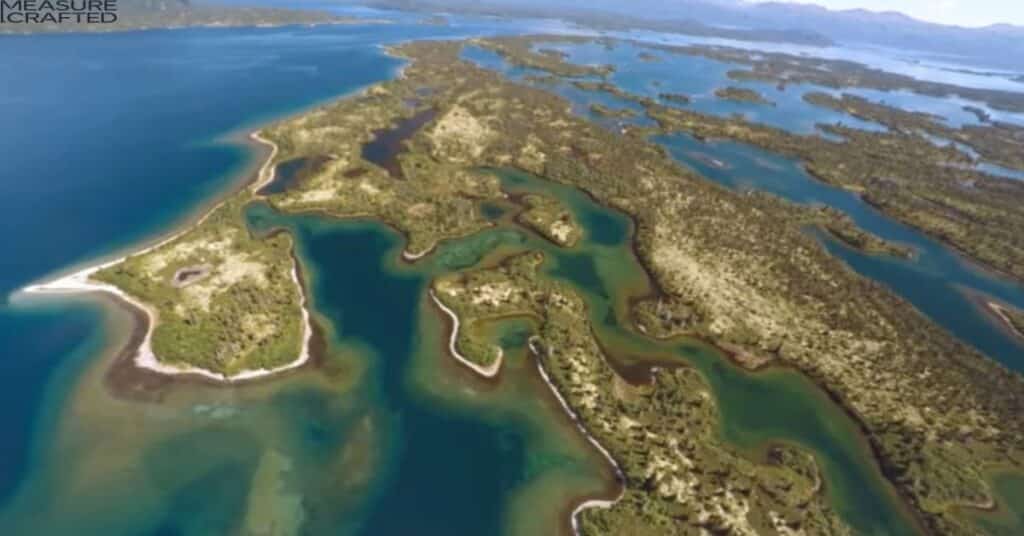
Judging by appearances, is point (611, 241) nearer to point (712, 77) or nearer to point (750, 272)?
point (750, 272)

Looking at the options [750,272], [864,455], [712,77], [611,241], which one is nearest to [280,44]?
[712,77]

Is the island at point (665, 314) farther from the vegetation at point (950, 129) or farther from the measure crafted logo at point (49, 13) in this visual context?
the measure crafted logo at point (49, 13)

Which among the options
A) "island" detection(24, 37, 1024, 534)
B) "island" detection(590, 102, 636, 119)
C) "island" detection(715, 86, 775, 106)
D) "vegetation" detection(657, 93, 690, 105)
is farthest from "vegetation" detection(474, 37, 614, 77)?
"island" detection(24, 37, 1024, 534)

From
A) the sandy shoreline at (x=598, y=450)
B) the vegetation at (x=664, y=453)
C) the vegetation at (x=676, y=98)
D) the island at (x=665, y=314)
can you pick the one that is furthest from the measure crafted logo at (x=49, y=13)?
the sandy shoreline at (x=598, y=450)

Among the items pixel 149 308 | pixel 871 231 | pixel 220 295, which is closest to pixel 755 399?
pixel 871 231

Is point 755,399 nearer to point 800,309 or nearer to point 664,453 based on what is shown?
point 664,453

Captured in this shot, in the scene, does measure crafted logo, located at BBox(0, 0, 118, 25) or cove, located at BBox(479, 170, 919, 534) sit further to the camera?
measure crafted logo, located at BBox(0, 0, 118, 25)

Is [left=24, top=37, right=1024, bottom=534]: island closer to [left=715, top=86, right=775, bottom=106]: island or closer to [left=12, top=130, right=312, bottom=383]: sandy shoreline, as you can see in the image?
[left=12, top=130, right=312, bottom=383]: sandy shoreline
